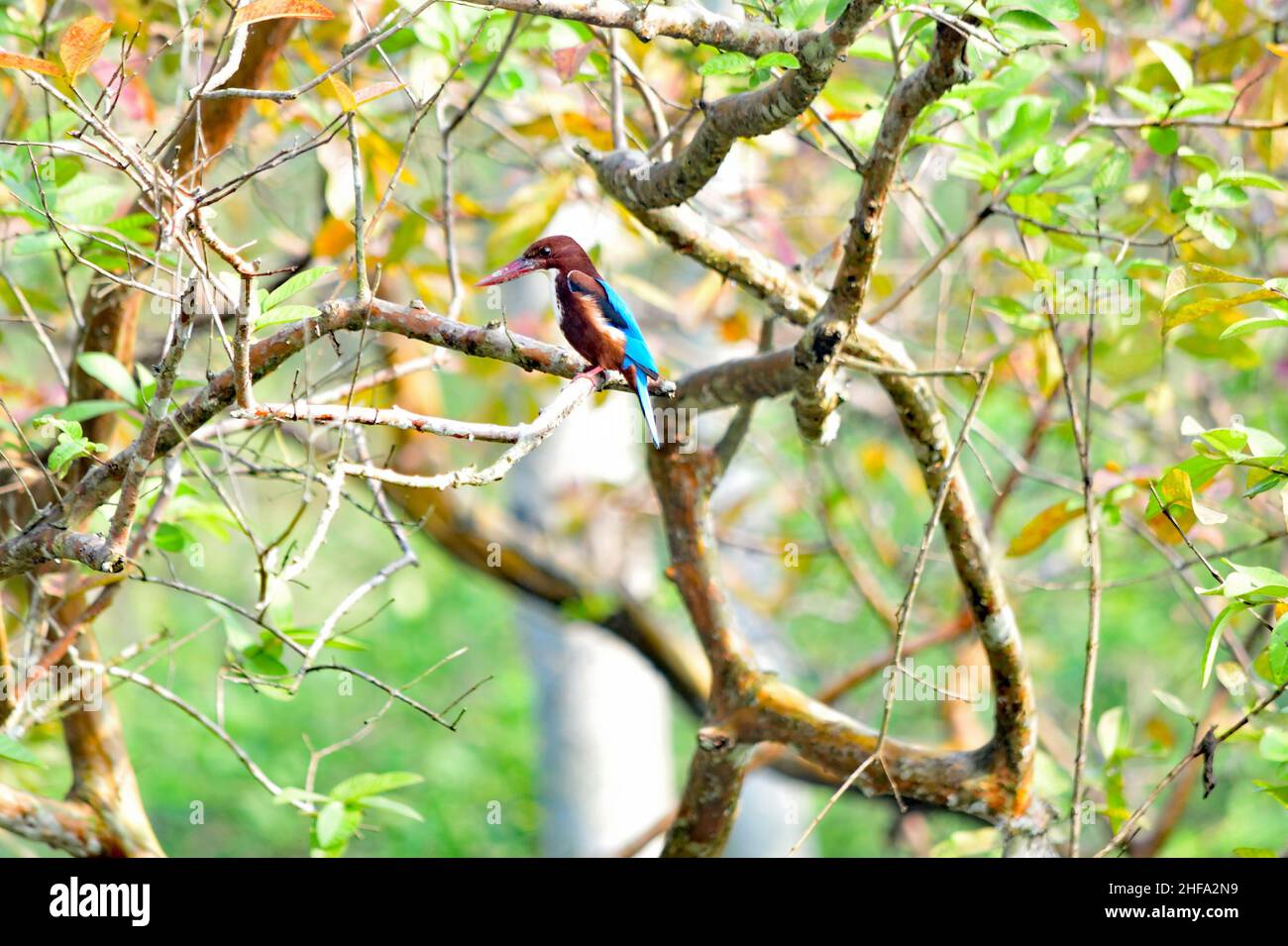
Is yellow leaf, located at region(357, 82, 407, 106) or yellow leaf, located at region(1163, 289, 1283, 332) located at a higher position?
yellow leaf, located at region(357, 82, 407, 106)

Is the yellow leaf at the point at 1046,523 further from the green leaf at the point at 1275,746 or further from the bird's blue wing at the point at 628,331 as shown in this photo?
the bird's blue wing at the point at 628,331

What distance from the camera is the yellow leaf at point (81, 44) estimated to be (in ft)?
5.02

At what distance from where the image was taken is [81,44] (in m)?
1.54

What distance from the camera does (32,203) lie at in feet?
6.85

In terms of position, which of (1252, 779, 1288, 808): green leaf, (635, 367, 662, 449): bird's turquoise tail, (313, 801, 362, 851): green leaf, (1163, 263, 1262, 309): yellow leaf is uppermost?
(635, 367, 662, 449): bird's turquoise tail

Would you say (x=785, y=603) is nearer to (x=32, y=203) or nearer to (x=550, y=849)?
(x=550, y=849)

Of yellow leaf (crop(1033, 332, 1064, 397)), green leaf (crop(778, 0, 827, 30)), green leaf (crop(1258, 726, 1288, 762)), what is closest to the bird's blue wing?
green leaf (crop(778, 0, 827, 30))

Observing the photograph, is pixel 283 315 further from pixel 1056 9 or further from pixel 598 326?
pixel 1056 9

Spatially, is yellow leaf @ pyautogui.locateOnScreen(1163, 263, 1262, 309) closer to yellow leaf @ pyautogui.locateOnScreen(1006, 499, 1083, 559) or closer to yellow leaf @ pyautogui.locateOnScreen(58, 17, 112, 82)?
yellow leaf @ pyautogui.locateOnScreen(1006, 499, 1083, 559)

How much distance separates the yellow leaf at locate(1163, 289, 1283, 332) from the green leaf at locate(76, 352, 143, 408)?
1.79m

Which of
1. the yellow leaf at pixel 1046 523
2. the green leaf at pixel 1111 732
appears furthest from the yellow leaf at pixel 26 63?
the green leaf at pixel 1111 732

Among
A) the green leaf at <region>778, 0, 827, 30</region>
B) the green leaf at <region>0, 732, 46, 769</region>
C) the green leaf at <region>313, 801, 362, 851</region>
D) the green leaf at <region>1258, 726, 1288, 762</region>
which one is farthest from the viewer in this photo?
the green leaf at <region>313, 801, 362, 851</region>

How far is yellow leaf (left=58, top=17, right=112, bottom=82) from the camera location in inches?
60.3

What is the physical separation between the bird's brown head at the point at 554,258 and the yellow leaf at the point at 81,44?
0.79 meters
